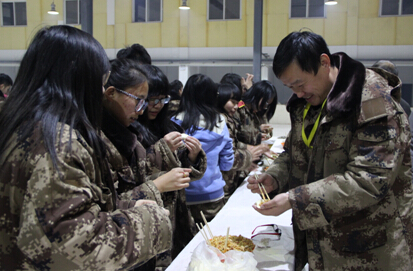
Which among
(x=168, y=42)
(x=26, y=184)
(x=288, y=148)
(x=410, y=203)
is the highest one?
(x=168, y=42)

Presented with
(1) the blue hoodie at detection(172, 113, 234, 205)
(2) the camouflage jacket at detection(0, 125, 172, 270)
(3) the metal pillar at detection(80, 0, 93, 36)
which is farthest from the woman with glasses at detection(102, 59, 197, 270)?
(1) the blue hoodie at detection(172, 113, 234, 205)

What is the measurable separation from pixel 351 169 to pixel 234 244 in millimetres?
623

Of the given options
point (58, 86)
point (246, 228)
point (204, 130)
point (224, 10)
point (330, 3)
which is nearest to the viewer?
point (58, 86)

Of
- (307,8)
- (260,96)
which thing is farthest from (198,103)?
(307,8)

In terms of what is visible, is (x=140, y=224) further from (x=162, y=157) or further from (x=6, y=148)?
(x=162, y=157)

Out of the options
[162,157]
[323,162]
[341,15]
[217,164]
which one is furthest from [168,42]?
[323,162]

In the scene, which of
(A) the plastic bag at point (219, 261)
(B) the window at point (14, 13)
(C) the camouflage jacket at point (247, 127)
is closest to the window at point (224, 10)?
(C) the camouflage jacket at point (247, 127)

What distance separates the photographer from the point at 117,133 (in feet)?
4.77

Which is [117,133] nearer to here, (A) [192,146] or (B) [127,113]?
(B) [127,113]

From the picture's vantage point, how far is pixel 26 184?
745 mm

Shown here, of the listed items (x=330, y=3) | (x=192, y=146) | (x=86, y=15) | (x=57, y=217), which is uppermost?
(x=330, y=3)

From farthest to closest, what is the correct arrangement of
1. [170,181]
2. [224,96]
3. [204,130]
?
[224,96]
[204,130]
[170,181]

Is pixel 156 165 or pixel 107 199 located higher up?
pixel 107 199

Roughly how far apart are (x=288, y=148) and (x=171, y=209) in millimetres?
768
